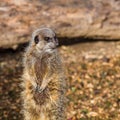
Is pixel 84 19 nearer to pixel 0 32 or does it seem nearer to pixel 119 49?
pixel 119 49

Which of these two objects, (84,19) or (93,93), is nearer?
(93,93)

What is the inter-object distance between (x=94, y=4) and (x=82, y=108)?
7.54 ft

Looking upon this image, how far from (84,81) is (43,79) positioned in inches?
119

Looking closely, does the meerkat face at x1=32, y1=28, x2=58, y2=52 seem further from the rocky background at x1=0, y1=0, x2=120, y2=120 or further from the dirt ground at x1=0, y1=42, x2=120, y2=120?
the rocky background at x1=0, y1=0, x2=120, y2=120

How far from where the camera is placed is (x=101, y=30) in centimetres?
845

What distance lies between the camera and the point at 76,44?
8586mm

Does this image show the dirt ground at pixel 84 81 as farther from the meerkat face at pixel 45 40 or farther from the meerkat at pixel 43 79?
the meerkat face at pixel 45 40

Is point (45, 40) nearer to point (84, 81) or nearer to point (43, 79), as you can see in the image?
point (43, 79)

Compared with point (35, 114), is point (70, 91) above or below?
below

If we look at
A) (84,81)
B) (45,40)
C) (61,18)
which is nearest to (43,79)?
(45,40)

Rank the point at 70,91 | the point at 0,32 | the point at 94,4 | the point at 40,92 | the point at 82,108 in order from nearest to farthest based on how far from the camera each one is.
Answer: the point at 40,92
the point at 82,108
the point at 70,91
the point at 0,32
the point at 94,4

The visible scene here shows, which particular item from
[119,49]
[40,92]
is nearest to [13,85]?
[119,49]

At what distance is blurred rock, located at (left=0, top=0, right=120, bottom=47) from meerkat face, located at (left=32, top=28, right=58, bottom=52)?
11.4 ft

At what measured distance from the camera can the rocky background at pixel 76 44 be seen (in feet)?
23.0
